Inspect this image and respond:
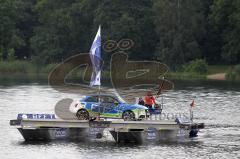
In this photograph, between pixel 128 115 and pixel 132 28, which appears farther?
pixel 132 28

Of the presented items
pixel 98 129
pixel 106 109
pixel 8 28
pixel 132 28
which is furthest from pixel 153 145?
pixel 8 28

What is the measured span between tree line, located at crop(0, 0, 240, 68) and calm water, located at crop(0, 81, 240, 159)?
45103 millimetres

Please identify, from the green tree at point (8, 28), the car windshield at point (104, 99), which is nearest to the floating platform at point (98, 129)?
the car windshield at point (104, 99)

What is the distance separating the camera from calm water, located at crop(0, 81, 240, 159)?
41.7 metres

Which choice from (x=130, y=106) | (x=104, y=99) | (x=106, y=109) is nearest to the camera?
(x=130, y=106)

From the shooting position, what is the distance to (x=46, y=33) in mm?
139125

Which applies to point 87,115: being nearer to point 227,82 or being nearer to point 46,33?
point 227,82

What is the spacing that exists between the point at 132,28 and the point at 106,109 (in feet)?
269

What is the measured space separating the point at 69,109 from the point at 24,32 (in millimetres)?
96745

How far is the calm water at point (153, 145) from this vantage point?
41688mm

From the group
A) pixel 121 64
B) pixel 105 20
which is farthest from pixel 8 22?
pixel 121 64

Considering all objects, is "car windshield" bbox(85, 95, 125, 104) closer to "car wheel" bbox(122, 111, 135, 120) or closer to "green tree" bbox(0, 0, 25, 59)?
"car wheel" bbox(122, 111, 135, 120)

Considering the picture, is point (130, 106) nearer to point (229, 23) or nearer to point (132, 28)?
point (132, 28)

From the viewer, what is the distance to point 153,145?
4441 centimetres
